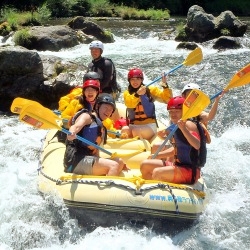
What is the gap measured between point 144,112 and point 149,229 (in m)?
1.90

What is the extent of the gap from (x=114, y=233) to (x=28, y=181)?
67.7 inches

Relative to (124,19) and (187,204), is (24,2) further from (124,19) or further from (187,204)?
(187,204)

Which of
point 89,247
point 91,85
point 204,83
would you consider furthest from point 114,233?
point 204,83

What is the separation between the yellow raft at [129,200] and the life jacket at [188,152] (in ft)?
0.72

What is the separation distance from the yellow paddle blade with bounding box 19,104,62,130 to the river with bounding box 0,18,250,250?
72cm

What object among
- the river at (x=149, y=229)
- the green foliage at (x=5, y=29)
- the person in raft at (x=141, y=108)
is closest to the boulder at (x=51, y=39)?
the green foliage at (x=5, y=29)

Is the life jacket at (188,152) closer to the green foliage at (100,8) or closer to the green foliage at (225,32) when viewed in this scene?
the green foliage at (225,32)

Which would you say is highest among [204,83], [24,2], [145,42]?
Answer: [204,83]

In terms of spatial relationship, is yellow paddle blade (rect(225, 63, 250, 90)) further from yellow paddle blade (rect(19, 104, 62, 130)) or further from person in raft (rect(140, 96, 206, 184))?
yellow paddle blade (rect(19, 104, 62, 130))

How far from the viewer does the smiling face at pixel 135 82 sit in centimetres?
562

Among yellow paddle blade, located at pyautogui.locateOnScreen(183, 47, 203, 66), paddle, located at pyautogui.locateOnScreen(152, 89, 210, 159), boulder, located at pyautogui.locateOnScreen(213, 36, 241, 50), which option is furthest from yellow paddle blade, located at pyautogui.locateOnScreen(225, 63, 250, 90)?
boulder, located at pyautogui.locateOnScreen(213, 36, 241, 50)

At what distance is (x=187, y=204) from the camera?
13.8 ft

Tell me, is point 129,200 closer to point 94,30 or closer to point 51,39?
point 51,39

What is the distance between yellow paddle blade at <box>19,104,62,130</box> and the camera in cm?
452
